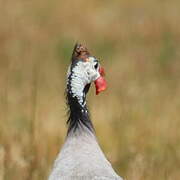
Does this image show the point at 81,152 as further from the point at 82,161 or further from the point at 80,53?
the point at 80,53

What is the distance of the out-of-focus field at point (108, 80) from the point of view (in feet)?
24.2

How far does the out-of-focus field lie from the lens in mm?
7371

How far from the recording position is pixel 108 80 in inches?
459

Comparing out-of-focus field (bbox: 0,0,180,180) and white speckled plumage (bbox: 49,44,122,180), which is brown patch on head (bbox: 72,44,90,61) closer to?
white speckled plumage (bbox: 49,44,122,180)

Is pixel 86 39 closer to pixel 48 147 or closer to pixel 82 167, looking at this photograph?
pixel 48 147

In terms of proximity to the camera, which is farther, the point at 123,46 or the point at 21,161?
the point at 123,46

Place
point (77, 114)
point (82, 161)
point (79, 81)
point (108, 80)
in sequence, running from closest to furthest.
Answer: point (82, 161), point (79, 81), point (77, 114), point (108, 80)

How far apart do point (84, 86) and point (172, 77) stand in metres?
5.96

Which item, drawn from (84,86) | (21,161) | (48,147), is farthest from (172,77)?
(84,86)

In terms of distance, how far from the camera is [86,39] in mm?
13852

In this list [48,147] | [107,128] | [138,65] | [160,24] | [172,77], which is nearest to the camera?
[48,147]

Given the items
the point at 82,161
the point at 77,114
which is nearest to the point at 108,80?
the point at 77,114

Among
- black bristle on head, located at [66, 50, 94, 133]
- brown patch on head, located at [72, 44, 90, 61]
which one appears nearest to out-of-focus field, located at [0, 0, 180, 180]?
black bristle on head, located at [66, 50, 94, 133]

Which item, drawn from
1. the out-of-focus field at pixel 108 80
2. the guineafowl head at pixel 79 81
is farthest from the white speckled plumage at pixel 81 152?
the out-of-focus field at pixel 108 80
